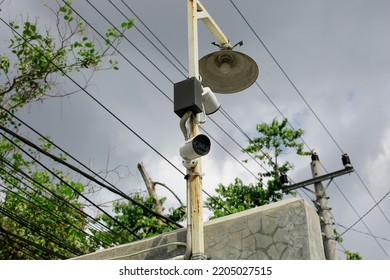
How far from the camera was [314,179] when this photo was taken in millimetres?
15867

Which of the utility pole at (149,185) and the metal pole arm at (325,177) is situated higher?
the utility pole at (149,185)

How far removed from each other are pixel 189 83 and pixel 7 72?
9625 millimetres

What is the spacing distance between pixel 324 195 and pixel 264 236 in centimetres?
1036

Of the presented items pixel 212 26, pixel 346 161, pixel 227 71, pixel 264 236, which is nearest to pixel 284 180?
pixel 346 161

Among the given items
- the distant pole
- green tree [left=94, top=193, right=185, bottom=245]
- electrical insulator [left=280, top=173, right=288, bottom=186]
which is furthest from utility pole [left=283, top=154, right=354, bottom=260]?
green tree [left=94, top=193, right=185, bottom=245]

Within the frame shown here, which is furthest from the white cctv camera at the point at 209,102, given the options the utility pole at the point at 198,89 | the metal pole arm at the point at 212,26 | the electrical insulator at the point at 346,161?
the electrical insulator at the point at 346,161

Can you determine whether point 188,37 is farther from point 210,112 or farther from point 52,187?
point 52,187

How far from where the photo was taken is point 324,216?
14797 millimetres

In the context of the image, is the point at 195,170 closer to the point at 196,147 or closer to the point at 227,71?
the point at 196,147

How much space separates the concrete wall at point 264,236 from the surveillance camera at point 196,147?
118 cm

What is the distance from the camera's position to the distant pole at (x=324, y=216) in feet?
44.0

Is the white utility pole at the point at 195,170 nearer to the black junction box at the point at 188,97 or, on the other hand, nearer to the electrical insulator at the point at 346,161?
the black junction box at the point at 188,97

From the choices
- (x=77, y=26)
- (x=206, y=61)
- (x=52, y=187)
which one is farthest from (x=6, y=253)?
(x=206, y=61)
